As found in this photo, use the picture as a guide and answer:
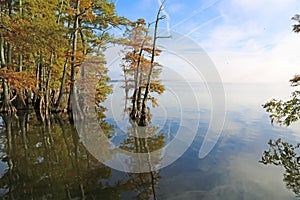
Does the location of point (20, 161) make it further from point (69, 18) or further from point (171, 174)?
point (69, 18)

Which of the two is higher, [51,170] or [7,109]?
[7,109]

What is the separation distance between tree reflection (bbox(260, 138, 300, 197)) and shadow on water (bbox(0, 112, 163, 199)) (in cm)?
341

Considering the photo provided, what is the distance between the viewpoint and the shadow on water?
470cm

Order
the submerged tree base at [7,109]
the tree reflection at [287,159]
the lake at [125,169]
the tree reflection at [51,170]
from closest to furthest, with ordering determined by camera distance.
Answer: the tree reflection at [51,170] → the lake at [125,169] → the tree reflection at [287,159] → the submerged tree base at [7,109]

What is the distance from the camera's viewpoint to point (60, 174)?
5.54 metres

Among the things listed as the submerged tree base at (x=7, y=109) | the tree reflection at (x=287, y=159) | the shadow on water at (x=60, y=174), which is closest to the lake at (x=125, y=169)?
the shadow on water at (x=60, y=174)

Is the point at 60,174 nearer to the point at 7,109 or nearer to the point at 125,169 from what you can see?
the point at 125,169

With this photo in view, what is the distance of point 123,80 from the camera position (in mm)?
21234

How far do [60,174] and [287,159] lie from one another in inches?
277

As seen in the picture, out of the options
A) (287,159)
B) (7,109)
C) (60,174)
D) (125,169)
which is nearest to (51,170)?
(60,174)

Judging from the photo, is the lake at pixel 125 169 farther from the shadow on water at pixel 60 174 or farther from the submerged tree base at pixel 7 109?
the submerged tree base at pixel 7 109

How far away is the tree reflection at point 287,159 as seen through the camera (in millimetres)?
5742

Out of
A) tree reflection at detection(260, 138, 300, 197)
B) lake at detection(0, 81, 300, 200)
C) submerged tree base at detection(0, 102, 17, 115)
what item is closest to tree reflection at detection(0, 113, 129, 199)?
lake at detection(0, 81, 300, 200)

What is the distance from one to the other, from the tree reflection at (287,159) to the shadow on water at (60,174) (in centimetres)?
341
